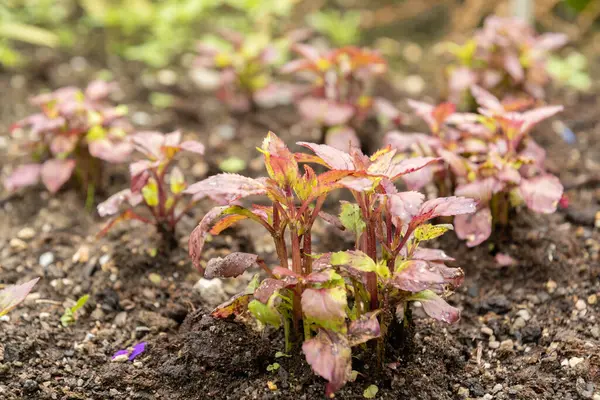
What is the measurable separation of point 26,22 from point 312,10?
2.07 m

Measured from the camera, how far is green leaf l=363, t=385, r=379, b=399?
1.97 m

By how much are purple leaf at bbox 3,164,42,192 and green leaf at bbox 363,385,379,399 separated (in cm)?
184

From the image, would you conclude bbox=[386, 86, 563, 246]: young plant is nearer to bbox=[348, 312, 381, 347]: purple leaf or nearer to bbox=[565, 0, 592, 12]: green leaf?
bbox=[348, 312, 381, 347]: purple leaf

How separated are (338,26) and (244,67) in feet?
3.57

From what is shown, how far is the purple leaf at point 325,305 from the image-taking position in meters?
1.75

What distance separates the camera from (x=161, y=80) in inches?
164

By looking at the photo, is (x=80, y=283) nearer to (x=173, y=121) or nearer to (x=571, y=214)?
(x=173, y=121)

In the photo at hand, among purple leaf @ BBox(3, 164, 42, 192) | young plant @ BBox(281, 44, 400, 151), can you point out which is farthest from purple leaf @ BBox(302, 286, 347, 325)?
purple leaf @ BBox(3, 164, 42, 192)

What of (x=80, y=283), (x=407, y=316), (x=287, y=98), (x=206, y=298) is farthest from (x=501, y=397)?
(x=287, y=98)

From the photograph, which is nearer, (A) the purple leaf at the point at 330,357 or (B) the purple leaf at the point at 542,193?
(A) the purple leaf at the point at 330,357

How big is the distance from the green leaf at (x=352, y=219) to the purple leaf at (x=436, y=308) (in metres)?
0.27

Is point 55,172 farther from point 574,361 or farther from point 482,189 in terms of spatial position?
point 574,361

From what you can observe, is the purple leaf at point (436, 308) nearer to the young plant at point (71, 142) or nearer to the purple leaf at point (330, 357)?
the purple leaf at point (330, 357)

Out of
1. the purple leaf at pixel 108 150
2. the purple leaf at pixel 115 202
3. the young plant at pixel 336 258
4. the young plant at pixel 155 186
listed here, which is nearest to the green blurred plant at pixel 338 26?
the purple leaf at pixel 108 150
